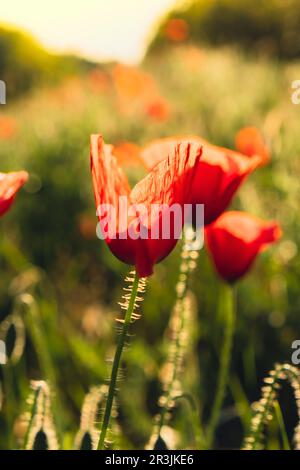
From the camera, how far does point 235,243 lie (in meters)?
0.89

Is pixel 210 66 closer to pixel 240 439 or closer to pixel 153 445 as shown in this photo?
pixel 240 439

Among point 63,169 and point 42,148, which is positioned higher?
point 42,148

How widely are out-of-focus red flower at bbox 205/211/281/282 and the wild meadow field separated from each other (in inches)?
0.4

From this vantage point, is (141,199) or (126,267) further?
(126,267)

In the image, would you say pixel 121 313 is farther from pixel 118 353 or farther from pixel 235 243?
pixel 118 353

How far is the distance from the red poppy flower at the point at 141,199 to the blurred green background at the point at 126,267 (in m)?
0.33

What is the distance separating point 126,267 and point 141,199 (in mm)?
1449

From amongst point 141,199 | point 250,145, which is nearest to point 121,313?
point 141,199

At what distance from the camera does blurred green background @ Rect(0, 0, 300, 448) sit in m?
1.29

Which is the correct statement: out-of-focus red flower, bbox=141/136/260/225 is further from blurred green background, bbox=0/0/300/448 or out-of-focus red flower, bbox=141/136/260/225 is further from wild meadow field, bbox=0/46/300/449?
blurred green background, bbox=0/0/300/448

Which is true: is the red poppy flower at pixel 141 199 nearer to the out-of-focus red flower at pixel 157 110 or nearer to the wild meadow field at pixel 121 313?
the wild meadow field at pixel 121 313

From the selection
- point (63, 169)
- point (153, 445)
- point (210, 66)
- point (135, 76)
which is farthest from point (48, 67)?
point (153, 445)
